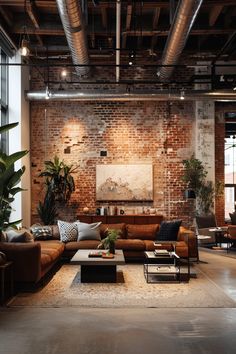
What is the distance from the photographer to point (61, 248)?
8.04 metres

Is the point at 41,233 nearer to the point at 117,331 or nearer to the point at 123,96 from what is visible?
the point at 123,96

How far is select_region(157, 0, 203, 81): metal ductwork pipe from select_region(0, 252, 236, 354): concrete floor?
427 cm

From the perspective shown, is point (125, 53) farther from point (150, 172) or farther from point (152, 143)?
point (150, 172)

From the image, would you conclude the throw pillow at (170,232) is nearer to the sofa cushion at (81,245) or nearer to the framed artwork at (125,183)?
the sofa cushion at (81,245)

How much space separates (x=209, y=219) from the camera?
10.3 metres

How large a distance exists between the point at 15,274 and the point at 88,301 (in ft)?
4.13

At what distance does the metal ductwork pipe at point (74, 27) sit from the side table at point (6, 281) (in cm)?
378

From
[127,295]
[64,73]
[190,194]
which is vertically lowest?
[127,295]

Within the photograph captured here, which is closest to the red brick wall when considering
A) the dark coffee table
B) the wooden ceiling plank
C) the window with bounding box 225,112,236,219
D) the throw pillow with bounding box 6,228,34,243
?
the window with bounding box 225,112,236,219

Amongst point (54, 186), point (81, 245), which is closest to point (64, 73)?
→ point (54, 186)

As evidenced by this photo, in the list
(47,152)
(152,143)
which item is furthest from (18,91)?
(152,143)

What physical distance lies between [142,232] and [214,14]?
482 centimetres

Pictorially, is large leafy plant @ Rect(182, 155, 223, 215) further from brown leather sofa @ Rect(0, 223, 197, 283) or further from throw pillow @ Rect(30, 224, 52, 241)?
throw pillow @ Rect(30, 224, 52, 241)

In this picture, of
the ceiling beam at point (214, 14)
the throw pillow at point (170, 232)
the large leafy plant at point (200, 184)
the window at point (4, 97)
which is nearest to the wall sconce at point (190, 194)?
the large leafy plant at point (200, 184)
